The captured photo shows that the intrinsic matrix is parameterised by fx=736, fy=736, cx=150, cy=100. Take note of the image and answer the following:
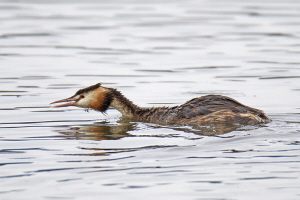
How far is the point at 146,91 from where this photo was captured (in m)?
14.0

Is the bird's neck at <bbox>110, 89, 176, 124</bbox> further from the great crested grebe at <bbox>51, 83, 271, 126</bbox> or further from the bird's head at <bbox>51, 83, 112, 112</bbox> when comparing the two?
the bird's head at <bbox>51, 83, 112, 112</bbox>

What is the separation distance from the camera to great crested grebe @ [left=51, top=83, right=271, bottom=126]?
1080 centimetres

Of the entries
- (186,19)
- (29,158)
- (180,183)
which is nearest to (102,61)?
(186,19)

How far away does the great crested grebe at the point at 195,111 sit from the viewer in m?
10.8

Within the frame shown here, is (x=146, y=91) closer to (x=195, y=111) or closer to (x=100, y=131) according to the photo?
(x=195, y=111)

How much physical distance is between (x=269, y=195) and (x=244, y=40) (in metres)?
12.5

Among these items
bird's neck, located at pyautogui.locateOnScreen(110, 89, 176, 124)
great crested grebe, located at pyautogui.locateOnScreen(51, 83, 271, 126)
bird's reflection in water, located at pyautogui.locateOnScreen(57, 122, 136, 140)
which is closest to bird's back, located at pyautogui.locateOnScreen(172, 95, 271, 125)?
great crested grebe, located at pyautogui.locateOnScreen(51, 83, 271, 126)

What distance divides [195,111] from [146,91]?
3.12 meters

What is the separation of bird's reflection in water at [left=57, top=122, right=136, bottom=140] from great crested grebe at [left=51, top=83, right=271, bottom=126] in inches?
17.0

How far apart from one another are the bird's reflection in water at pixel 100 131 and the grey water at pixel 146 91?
0.09ft

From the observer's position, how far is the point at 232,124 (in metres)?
10.7

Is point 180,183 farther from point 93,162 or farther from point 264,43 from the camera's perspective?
point 264,43

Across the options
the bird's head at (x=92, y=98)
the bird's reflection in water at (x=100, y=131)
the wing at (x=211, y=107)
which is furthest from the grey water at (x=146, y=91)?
the wing at (x=211, y=107)

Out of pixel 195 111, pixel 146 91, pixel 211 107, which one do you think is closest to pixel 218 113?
pixel 211 107
